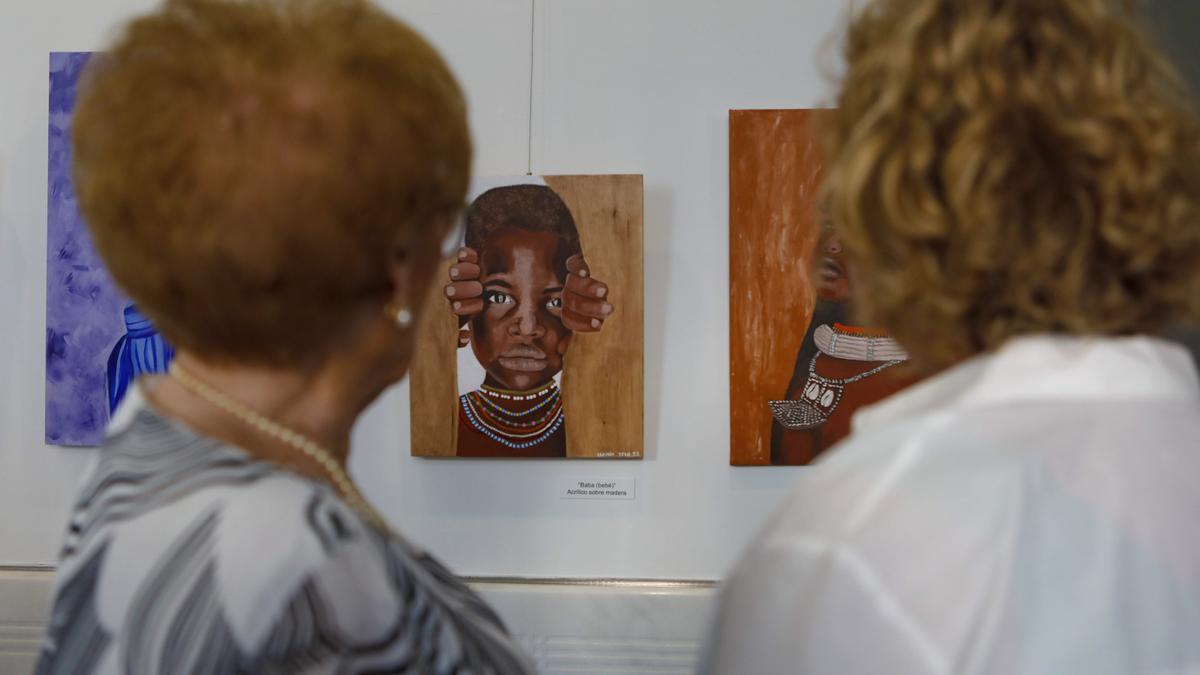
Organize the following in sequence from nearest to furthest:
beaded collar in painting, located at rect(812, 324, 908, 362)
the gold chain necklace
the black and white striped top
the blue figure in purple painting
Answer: the black and white striped top → the gold chain necklace → beaded collar in painting, located at rect(812, 324, 908, 362) → the blue figure in purple painting

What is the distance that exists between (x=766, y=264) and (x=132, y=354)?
1.33 meters

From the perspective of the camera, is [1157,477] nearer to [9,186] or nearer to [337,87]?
[337,87]

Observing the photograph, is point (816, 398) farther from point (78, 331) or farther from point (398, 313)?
point (78, 331)

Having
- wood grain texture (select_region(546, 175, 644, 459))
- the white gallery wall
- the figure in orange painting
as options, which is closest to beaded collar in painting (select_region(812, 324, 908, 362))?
the figure in orange painting

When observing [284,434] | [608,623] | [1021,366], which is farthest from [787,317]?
[284,434]

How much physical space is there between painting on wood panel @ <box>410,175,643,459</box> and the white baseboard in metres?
0.27

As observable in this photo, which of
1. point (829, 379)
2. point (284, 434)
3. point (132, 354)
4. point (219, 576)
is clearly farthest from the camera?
point (132, 354)

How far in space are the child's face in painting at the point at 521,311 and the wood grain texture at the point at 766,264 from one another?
0.35 metres

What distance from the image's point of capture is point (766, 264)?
7.11 ft

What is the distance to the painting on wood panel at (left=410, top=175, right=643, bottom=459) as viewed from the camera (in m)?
2.17

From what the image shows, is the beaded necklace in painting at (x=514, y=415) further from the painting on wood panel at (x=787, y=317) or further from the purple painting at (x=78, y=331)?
the purple painting at (x=78, y=331)

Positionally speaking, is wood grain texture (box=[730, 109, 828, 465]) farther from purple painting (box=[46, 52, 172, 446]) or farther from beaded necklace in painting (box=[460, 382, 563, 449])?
purple painting (box=[46, 52, 172, 446])

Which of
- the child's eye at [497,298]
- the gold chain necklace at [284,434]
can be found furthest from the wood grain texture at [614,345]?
the gold chain necklace at [284,434]

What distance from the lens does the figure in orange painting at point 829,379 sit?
2.14 metres
